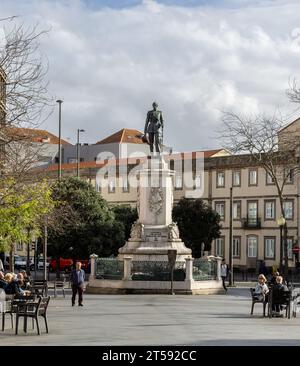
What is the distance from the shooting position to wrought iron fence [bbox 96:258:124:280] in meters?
40.7

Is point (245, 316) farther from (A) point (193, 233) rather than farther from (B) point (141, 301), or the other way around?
(A) point (193, 233)

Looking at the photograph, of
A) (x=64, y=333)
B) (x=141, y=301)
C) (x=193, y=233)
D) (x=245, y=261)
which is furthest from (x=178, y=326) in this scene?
(x=245, y=261)

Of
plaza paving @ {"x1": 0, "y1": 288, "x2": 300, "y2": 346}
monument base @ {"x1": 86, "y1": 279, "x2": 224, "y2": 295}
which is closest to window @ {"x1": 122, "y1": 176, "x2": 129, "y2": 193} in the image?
monument base @ {"x1": 86, "y1": 279, "x2": 224, "y2": 295}

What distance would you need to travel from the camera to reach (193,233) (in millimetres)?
73750

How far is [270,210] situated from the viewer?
261ft

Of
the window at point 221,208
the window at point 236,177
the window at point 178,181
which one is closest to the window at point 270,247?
the window at point 221,208

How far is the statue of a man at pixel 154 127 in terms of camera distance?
44.9 m

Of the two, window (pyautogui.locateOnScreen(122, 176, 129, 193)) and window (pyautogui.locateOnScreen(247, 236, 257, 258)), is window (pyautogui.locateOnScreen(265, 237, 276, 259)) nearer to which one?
window (pyautogui.locateOnScreen(247, 236, 257, 258))

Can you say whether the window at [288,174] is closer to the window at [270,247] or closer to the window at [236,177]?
the window at [270,247]

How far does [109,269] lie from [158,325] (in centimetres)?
1875
